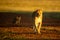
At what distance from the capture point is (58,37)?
13.7 ft

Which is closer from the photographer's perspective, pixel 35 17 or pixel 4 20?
pixel 35 17

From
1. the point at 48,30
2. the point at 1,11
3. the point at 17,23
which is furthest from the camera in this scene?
the point at 1,11

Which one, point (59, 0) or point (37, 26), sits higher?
point (59, 0)

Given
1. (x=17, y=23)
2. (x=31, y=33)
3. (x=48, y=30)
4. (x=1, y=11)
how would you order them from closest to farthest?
1. (x=31, y=33)
2. (x=48, y=30)
3. (x=17, y=23)
4. (x=1, y=11)

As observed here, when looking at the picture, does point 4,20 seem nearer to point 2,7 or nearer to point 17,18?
point 17,18

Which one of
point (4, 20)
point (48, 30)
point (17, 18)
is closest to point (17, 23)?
point (17, 18)

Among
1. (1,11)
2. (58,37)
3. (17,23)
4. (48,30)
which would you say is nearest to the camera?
(58,37)

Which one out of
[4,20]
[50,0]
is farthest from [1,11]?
[50,0]

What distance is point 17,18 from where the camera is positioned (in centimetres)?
581

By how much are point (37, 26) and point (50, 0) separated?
279cm

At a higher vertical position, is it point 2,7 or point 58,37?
point 2,7

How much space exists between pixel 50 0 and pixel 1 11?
1863mm

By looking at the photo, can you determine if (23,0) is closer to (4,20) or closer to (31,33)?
(4,20)

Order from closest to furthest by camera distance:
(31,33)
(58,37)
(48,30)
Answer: (58,37), (31,33), (48,30)
